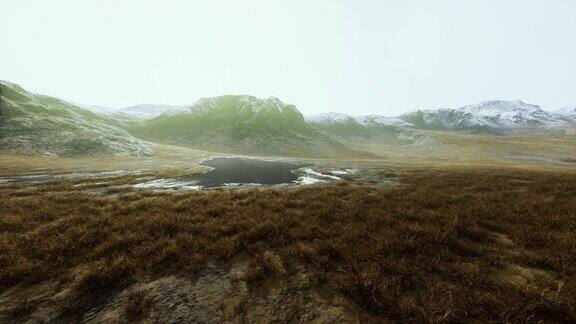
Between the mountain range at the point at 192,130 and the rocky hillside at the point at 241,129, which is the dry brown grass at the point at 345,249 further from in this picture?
the rocky hillside at the point at 241,129

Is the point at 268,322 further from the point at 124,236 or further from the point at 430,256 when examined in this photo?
the point at 124,236

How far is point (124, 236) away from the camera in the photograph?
8891mm

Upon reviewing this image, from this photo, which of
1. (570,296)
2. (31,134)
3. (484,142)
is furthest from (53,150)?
(484,142)

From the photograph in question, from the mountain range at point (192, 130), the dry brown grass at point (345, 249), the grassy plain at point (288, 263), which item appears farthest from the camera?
the mountain range at point (192, 130)

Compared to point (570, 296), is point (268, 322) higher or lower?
lower

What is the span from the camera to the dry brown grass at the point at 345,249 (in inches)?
222

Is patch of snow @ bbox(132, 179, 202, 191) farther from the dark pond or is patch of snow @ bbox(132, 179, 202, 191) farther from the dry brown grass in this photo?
the dry brown grass

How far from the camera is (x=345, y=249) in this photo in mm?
7934

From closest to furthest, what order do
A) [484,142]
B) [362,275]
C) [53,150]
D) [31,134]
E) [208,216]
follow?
1. [362,275]
2. [208,216]
3. [53,150]
4. [31,134]
5. [484,142]

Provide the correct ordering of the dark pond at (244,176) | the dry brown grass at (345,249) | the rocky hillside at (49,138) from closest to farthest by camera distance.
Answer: the dry brown grass at (345,249) < the dark pond at (244,176) < the rocky hillside at (49,138)

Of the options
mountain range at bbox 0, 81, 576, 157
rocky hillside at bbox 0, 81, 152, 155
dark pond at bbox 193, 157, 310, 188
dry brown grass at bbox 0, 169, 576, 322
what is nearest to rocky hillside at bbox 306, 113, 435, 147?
mountain range at bbox 0, 81, 576, 157

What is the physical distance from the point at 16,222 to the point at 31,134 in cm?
8065

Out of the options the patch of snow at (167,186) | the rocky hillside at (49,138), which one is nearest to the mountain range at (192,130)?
the rocky hillside at (49,138)

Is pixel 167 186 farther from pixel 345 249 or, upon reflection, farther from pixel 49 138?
pixel 49 138
